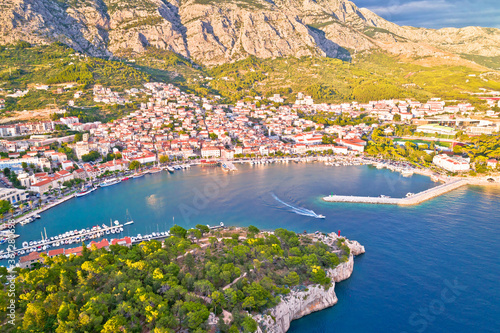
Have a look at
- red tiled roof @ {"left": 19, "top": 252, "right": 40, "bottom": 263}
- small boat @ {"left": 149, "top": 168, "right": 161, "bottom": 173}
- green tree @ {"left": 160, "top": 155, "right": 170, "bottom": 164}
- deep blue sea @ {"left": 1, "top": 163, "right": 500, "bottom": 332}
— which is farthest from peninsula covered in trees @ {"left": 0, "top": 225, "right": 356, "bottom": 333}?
green tree @ {"left": 160, "top": 155, "right": 170, "bottom": 164}

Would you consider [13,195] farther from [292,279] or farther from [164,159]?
[292,279]

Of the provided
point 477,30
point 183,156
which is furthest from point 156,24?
point 477,30

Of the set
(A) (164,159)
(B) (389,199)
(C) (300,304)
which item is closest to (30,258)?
(C) (300,304)

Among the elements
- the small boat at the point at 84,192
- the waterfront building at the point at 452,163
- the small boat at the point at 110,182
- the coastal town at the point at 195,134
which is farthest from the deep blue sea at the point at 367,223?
the coastal town at the point at 195,134

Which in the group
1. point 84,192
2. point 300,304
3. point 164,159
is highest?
point 164,159

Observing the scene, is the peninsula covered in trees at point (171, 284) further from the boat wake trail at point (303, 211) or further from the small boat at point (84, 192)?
the small boat at point (84, 192)

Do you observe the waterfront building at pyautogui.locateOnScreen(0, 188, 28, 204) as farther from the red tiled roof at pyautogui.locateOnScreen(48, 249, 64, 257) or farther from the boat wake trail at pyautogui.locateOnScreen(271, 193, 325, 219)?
the boat wake trail at pyautogui.locateOnScreen(271, 193, 325, 219)
